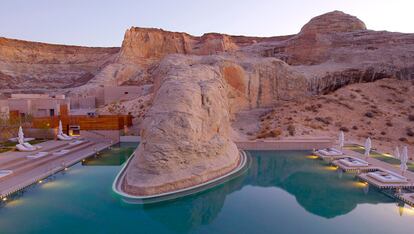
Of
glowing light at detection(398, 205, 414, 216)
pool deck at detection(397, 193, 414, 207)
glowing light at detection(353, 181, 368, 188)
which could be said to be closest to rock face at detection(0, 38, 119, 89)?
glowing light at detection(353, 181, 368, 188)

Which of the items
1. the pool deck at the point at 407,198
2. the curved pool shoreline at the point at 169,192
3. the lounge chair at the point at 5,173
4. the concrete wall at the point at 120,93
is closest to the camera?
the pool deck at the point at 407,198

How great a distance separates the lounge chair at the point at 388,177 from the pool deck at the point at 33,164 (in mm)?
15270

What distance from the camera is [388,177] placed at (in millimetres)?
12359

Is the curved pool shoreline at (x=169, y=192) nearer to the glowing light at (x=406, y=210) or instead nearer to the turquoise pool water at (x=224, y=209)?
the turquoise pool water at (x=224, y=209)

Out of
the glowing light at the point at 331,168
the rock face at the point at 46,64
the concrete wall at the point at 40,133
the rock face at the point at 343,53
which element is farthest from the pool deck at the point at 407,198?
the rock face at the point at 46,64

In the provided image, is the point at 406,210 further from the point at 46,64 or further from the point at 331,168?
the point at 46,64

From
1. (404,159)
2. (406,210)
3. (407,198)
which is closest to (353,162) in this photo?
(404,159)

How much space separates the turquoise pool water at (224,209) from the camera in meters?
9.04

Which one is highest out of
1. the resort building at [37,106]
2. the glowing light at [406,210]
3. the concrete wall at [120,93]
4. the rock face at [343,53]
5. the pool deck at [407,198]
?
the rock face at [343,53]

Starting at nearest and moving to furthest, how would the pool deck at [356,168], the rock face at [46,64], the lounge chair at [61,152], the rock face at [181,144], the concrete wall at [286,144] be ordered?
1. the rock face at [181,144]
2. the pool deck at [356,168]
3. the lounge chair at [61,152]
4. the concrete wall at [286,144]
5. the rock face at [46,64]

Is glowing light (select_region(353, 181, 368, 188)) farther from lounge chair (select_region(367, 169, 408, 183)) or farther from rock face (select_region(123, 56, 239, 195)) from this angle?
rock face (select_region(123, 56, 239, 195))

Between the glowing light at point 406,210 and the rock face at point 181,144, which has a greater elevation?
the rock face at point 181,144

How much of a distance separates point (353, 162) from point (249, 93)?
15508mm

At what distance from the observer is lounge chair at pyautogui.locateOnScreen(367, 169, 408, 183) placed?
1198 centimetres
